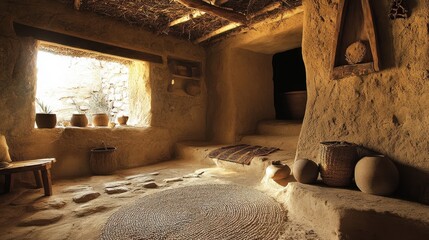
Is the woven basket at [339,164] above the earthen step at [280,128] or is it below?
below

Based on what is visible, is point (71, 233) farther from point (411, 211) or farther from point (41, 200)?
point (411, 211)

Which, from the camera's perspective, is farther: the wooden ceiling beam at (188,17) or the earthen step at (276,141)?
the earthen step at (276,141)

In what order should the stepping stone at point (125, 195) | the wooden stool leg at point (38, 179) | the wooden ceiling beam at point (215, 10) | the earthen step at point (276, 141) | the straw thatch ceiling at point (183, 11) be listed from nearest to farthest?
1. the stepping stone at point (125, 195)
2. the wooden stool leg at point (38, 179)
3. the wooden ceiling beam at point (215, 10)
4. the straw thatch ceiling at point (183, 11)
5. the earthen step at point (276, 141)

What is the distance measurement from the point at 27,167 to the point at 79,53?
222 cm

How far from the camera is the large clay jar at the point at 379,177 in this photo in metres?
1.72

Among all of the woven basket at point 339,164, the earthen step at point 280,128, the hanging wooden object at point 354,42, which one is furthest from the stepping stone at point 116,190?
the earthen step at point 280,128

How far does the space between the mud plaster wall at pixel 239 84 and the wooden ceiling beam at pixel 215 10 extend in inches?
26.9

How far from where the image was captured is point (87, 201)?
240cm

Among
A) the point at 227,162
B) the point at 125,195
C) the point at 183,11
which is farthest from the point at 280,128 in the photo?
the point at 125,195

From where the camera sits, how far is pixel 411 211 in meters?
1.47

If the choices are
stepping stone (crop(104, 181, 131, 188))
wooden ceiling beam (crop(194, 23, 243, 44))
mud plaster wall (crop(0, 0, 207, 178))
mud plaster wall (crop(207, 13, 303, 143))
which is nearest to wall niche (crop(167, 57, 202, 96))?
mud plaster wall (crop(0, 0, 207, 178))

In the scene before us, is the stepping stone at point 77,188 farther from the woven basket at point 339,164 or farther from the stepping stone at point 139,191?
the woven basket at point 339,164

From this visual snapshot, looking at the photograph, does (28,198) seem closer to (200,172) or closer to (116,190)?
(116,190)

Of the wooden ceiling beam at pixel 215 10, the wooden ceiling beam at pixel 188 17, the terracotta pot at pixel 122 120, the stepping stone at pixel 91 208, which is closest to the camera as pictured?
the stepping stone at pixel 91 208
